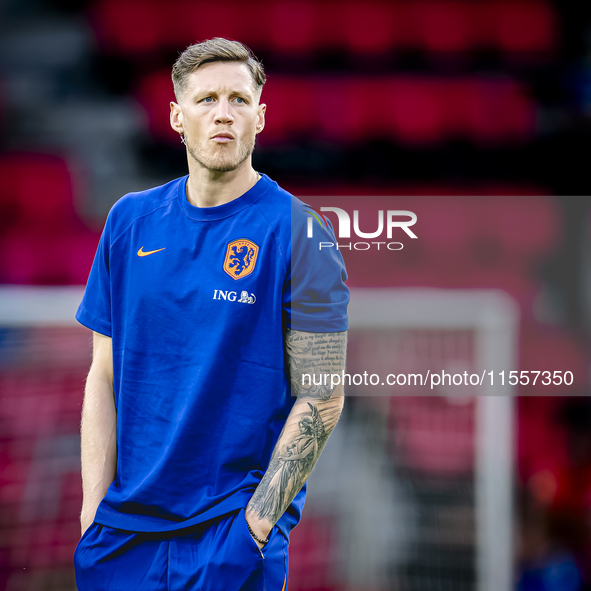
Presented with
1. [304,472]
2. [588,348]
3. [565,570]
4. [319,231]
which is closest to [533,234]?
[588,348]

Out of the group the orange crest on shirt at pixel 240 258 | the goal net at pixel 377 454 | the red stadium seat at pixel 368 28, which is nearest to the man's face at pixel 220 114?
the orange crest on shirt at pixel 240 258

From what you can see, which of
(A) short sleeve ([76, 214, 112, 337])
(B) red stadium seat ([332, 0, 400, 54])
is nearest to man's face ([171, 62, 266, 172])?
(A) short sleeve ([76, 214, 112, 337])

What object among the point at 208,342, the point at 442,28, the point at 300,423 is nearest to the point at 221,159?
the point at 208,342

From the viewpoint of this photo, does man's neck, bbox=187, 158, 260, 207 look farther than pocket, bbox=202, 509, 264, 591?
Yes

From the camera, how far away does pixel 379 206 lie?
1.99 metres

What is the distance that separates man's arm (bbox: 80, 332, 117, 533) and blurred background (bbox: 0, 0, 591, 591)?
0.70 m

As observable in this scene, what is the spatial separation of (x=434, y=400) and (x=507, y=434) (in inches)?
10.4

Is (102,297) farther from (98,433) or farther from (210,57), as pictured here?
(210,57)

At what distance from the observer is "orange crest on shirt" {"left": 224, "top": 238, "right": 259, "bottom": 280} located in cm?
129

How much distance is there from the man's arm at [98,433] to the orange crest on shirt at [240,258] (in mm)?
328

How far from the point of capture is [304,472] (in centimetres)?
125

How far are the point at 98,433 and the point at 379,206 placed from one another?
1.11m

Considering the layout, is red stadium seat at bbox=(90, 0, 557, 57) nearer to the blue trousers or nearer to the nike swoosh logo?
the nike swoosh logo

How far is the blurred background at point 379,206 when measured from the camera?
6.89 feet
